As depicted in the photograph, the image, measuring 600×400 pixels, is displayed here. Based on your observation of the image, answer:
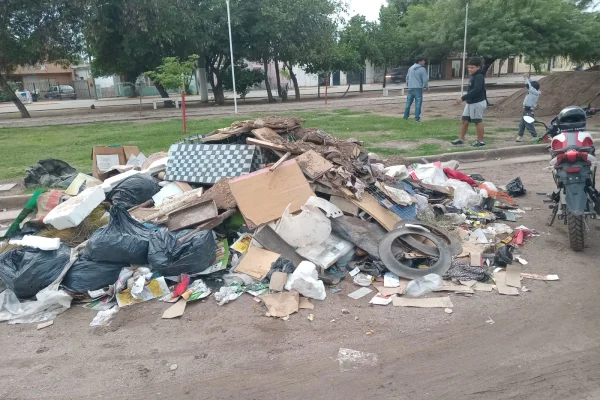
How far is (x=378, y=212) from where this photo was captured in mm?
5098

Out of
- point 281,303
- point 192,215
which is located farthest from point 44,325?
point 281,303

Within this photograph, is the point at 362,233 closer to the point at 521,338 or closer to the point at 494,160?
the point at 521,338

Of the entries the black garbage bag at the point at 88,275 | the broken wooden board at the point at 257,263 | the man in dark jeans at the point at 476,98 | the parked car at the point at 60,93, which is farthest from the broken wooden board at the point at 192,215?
the parked car at the point at 60,93

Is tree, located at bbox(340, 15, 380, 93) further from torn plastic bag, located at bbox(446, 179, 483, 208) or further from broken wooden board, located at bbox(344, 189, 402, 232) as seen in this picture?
broken wooden board, located at bbox(344, 189, 402, 232)

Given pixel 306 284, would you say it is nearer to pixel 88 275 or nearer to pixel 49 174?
pixel 88 275

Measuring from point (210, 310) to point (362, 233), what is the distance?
1.75 metres

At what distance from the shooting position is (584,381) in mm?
2842

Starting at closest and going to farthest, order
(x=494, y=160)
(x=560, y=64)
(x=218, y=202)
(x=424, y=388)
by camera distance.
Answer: (x=424, y=388) < (x=218, y=202) < (x=494, y=160) < (x=560, y=64)

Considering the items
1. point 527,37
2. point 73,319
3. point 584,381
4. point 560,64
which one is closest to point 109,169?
point 73,319

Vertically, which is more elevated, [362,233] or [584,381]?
[362,233]

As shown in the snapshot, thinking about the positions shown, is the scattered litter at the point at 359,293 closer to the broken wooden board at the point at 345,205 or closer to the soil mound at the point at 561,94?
the broken wooden board at the point at 345,205

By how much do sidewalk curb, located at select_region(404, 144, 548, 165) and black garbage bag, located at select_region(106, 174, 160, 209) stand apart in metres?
4.94

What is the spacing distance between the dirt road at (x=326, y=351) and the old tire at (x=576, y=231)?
21.7 inches

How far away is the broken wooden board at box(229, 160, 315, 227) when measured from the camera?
4.98m
